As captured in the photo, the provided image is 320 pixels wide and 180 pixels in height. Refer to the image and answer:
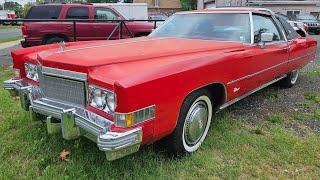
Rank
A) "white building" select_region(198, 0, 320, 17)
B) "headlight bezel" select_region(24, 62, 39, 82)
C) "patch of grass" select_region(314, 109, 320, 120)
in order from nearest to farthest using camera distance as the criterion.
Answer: "headlight bezel" select_region(24, 62, 39, 82)
"patch of grass" select_region(314, 109, 320, 120)
"white building" select_region(198, 0, 320, 17)

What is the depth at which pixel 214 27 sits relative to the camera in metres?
4.73

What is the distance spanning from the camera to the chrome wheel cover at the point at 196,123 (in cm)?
342

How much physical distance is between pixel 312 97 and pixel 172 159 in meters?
3.49

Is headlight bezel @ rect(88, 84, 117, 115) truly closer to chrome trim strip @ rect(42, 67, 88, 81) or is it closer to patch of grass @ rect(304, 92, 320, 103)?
chrome trim strip @ rect(42, 67, 88, 81)

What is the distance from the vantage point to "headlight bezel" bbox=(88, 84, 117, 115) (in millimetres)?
2762

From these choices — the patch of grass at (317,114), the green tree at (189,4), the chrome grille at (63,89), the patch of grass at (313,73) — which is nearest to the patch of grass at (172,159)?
the chrome grille at (63,89)

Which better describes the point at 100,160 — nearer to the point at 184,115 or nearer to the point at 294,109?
the point at 184,115

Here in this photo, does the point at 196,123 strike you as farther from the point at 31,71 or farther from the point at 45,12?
the point at 45,12

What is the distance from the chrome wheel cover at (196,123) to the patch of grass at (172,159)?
0.39 ft

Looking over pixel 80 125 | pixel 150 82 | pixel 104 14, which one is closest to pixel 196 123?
pixel 150 82

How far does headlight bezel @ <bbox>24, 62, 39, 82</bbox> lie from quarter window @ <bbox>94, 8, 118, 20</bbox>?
24.9 ft

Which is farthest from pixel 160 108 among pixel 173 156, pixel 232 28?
pixel 232 28

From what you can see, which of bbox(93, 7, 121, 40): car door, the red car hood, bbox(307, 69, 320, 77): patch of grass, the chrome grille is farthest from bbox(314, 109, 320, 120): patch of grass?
bbox(93, 7, 121, 40): car door

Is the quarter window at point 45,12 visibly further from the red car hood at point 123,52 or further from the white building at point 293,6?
the white building at point 293,6
